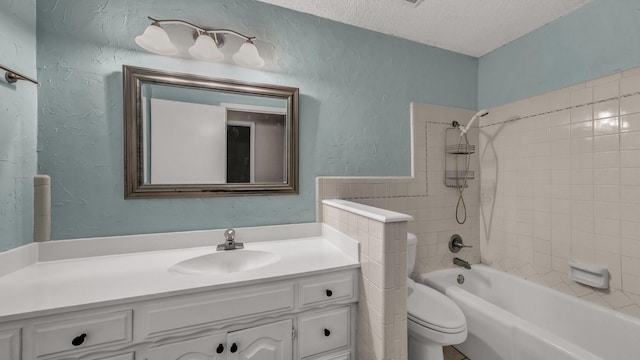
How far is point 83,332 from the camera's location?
2.73 ft

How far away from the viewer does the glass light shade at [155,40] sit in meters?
1.23

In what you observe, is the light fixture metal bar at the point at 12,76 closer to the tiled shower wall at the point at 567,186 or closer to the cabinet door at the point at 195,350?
the cabinet door at the point at 195,350

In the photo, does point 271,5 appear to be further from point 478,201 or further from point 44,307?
point 478,201

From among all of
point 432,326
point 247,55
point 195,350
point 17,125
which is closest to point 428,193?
point 432,326

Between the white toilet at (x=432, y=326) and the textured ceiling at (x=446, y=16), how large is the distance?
1851mm

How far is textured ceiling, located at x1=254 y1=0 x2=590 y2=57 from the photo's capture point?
1.55 metres

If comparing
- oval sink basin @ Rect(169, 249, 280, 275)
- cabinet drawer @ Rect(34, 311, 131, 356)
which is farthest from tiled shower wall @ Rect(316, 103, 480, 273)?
cabinet drawer @ Rect(34, 311, 131, 356)

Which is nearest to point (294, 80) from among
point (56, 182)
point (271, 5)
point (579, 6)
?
point (271, 5)

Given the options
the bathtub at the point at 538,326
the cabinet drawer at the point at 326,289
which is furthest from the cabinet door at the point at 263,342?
the bathtub at the point at 538,326

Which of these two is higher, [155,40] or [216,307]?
[155,40]

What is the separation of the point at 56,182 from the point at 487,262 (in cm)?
305

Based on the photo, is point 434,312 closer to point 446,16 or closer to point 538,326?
point 538,326

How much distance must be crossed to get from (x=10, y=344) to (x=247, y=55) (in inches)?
59.2

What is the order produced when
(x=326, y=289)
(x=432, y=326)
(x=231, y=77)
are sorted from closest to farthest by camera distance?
(x=326, y=289), (x=432, y=326), (x=231, y=77)
